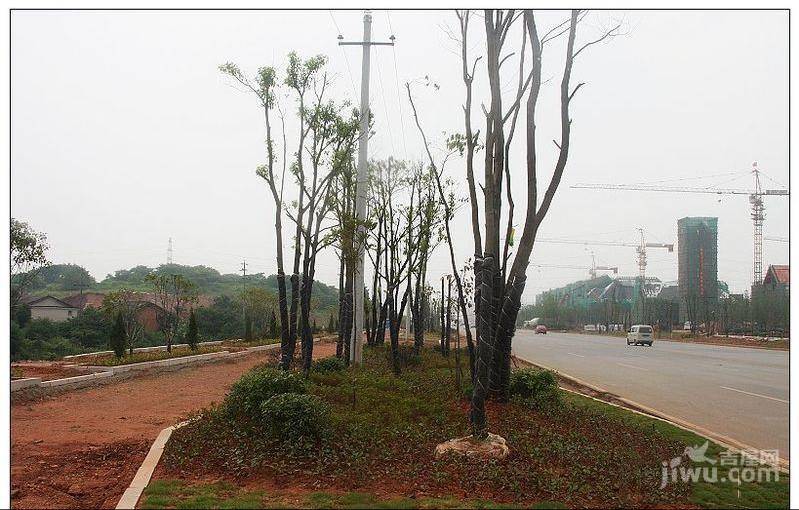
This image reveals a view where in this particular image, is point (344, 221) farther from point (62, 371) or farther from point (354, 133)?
point (62, 371)

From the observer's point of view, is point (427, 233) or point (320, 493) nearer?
point (320, 493)

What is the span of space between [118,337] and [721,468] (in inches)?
512

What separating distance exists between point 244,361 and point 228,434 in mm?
13508

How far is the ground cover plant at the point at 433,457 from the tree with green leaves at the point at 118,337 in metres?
8.10

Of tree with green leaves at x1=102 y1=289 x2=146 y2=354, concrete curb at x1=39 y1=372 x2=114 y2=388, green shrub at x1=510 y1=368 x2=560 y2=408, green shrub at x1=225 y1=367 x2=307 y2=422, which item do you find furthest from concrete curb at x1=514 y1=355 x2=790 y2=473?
tree with green leaves at x1=102 y1=289 x2=146 y2=354

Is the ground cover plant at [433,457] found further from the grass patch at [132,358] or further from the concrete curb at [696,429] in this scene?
the grass patch at [132,358]

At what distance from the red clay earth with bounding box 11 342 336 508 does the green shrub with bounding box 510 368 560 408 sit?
4.22 meters

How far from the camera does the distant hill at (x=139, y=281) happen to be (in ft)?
21.5

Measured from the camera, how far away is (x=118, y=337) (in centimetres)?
1496

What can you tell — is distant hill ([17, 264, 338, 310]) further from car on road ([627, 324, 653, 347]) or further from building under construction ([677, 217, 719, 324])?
car on road ([627, 324, 653, 347])

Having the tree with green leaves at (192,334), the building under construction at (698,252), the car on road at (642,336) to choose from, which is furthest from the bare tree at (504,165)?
the car on road at (642,336)

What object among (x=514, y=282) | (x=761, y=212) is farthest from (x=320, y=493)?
(x=761, y=212)

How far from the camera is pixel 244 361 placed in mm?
19422

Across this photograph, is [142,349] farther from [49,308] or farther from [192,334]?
[49,308]
